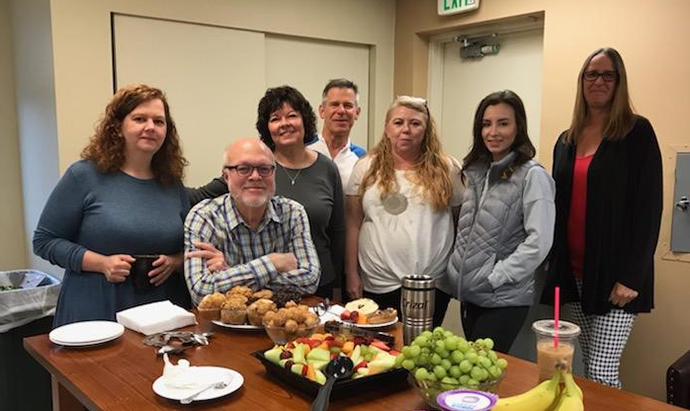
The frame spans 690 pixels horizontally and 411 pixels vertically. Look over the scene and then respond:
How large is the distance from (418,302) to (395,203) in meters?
0.93

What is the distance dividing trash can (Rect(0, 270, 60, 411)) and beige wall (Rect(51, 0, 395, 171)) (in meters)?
0.67

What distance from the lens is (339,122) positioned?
9.64 feet

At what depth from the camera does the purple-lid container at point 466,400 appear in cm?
108

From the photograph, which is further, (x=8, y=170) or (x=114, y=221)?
(x=8, y=170)

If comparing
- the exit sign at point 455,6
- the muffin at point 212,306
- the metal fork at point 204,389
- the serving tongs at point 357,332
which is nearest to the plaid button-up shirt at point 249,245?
the muffin at point 212,306

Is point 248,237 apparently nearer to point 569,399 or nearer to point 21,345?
point 569,399

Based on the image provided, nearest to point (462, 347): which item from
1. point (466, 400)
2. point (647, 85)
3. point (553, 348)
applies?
point (466, 400)

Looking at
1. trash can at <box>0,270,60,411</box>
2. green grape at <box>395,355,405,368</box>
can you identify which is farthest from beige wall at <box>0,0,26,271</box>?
green grape at <box>395,355,405,368</box>

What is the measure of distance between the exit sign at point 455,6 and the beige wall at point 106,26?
0.53 metres

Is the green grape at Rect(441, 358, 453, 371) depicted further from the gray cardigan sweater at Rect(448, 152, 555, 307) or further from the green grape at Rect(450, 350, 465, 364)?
the gray cardigan sweater at Rect(448, 152, 555, 307)

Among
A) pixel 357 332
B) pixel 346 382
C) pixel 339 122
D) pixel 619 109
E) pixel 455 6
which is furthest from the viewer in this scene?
pixel 455 6

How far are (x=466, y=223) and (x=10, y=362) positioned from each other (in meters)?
2.18

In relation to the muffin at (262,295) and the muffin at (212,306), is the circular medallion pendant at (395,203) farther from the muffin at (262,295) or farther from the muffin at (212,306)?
the muffin at (212,306)

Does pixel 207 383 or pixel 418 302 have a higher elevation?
pixel 418 302
